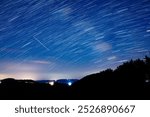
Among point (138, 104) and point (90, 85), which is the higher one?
point (90, 85)

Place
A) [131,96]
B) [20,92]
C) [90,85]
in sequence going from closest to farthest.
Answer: [131,96], [20,92], [90,85]

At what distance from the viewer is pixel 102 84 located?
15164mm

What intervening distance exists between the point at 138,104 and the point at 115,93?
479cm

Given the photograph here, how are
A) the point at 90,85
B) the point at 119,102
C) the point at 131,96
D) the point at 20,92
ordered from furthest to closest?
the point at 90,85 → the point at 20,92 → the point at 131,96 → the point at 119,102

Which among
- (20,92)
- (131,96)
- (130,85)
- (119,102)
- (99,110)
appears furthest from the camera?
(130,85)

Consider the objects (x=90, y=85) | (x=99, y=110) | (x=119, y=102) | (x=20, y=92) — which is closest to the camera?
(x=99, y=110)

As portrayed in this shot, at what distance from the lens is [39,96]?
1246cm

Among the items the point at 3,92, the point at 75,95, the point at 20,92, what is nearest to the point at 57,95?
the point at 75,95

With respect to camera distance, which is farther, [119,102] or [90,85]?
[90,85]

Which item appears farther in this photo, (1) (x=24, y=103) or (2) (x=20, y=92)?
(2) (x=20, y=92)

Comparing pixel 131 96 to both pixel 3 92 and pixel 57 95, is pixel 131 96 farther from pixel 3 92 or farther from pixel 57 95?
pixel 3 92

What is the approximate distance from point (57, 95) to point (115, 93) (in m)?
3.38

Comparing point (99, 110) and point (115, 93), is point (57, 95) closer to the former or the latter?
point (115, 93)

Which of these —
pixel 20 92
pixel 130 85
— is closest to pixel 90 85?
pixel 130 85
